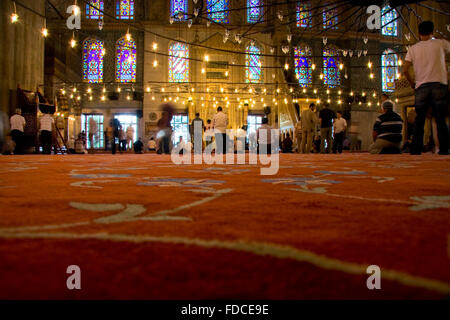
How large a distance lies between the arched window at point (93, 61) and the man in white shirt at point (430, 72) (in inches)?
834

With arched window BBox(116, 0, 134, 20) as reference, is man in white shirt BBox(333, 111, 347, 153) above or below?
below

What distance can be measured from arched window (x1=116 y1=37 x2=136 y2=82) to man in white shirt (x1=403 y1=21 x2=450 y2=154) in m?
20.3

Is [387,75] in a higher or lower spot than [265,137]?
higher

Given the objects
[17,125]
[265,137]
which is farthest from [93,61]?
[265,137]

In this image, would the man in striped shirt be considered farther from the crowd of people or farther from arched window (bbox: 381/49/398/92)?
arched window (bbox: 381/49/398/92)

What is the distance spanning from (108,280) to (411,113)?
12027 mm

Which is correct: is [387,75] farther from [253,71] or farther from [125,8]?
[125,8]

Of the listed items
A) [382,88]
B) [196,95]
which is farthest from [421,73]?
[382,88]

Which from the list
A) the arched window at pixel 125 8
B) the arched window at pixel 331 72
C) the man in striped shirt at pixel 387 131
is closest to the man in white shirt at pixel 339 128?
the man in striped shirt at pixel 387 131

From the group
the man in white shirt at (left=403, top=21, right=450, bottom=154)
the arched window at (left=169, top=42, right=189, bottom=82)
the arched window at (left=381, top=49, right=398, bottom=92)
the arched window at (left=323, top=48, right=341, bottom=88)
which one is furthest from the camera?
the arched window at (left=381, top=49, right=398, bottom=92)

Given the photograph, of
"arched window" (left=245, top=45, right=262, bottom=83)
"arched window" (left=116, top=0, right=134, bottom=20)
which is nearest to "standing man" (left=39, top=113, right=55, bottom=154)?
"arched window" (left=245, top=45, right=262, bottom=83)

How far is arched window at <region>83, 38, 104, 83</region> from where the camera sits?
2267 cm

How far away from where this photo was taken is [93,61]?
22.7 metres

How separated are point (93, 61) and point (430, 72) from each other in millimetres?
21868
